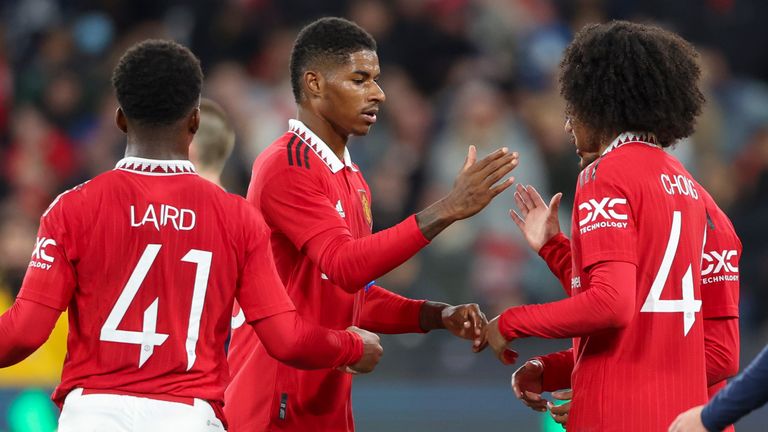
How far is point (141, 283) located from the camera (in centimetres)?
359

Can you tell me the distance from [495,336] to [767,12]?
726 cm

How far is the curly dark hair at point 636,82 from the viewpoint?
3865 millimetres

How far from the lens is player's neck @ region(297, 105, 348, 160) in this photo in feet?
15.0

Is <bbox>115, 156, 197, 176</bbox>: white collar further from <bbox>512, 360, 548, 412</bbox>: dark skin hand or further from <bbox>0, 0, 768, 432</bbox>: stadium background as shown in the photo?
<bbox>0, 0, 768, 432</bbox>: stadium background

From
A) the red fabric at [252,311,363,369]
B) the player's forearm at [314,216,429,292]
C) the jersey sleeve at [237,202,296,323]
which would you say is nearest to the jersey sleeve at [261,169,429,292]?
the player's forearm at [314,216,429,292]

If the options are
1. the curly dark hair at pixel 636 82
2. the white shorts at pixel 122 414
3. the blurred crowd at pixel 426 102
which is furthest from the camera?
the blurred crowd at pixel 426 102

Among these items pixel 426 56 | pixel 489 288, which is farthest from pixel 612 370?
pixel 426 56

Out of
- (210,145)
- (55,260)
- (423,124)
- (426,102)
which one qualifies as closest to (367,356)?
(55,260)

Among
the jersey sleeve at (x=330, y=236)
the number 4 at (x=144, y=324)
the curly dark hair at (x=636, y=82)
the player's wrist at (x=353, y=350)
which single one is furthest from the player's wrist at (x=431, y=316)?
the number 4 at (x=144, y=324)

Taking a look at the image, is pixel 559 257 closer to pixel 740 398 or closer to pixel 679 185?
pixel 679 185

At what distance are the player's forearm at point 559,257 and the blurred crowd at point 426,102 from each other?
4121 mm

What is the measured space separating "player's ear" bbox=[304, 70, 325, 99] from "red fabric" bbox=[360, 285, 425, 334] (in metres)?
0.92

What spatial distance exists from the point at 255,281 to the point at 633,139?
1329 mm

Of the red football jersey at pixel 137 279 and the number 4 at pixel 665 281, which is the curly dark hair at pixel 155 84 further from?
the number 4 at pixel 665 281
